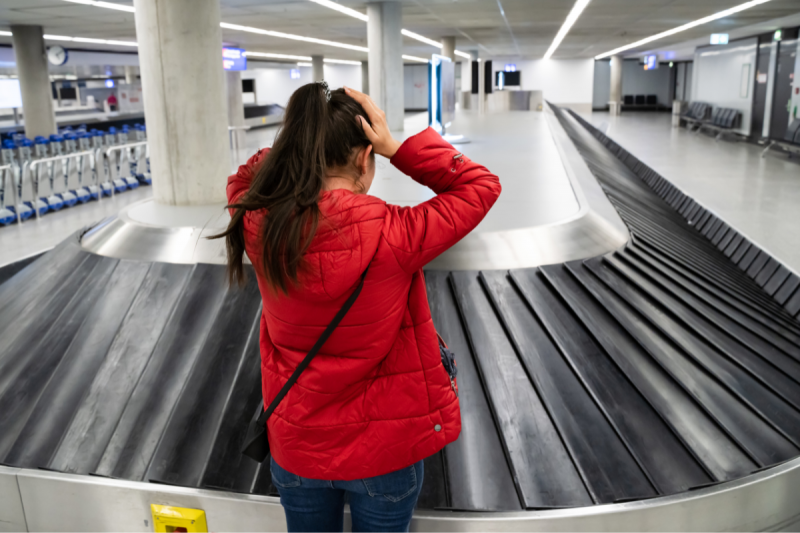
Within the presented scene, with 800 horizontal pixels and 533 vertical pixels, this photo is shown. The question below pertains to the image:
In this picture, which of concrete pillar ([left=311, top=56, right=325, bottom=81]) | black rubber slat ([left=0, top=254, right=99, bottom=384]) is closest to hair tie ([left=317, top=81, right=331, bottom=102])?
black rubber slat ([left=0, top=254, right=99, bottom=384])

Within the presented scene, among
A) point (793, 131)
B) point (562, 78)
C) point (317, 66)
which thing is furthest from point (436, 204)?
point (562, 78)

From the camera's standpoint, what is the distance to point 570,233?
4352mm

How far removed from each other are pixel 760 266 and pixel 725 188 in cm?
592

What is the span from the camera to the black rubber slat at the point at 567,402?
2.85m

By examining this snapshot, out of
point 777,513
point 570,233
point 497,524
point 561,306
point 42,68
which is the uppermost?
point 42,68

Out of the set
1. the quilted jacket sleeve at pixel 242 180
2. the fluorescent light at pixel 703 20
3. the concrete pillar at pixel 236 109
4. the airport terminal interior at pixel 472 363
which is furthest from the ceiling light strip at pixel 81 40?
the quilted jacket sleeve at pixel 242 180

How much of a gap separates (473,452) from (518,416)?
31cm

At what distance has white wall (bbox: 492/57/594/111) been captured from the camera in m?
43.3

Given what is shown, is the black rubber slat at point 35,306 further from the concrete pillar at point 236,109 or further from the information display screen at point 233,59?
the concrete pillar at point 236,109

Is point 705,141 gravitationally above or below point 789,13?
below

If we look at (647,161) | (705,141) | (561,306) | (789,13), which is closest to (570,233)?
(561,306)

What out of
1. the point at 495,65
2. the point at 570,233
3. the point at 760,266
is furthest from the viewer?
the point at 495,65

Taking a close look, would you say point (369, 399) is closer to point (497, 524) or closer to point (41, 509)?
point (497, 524)

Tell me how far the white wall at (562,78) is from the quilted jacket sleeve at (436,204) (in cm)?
4400
